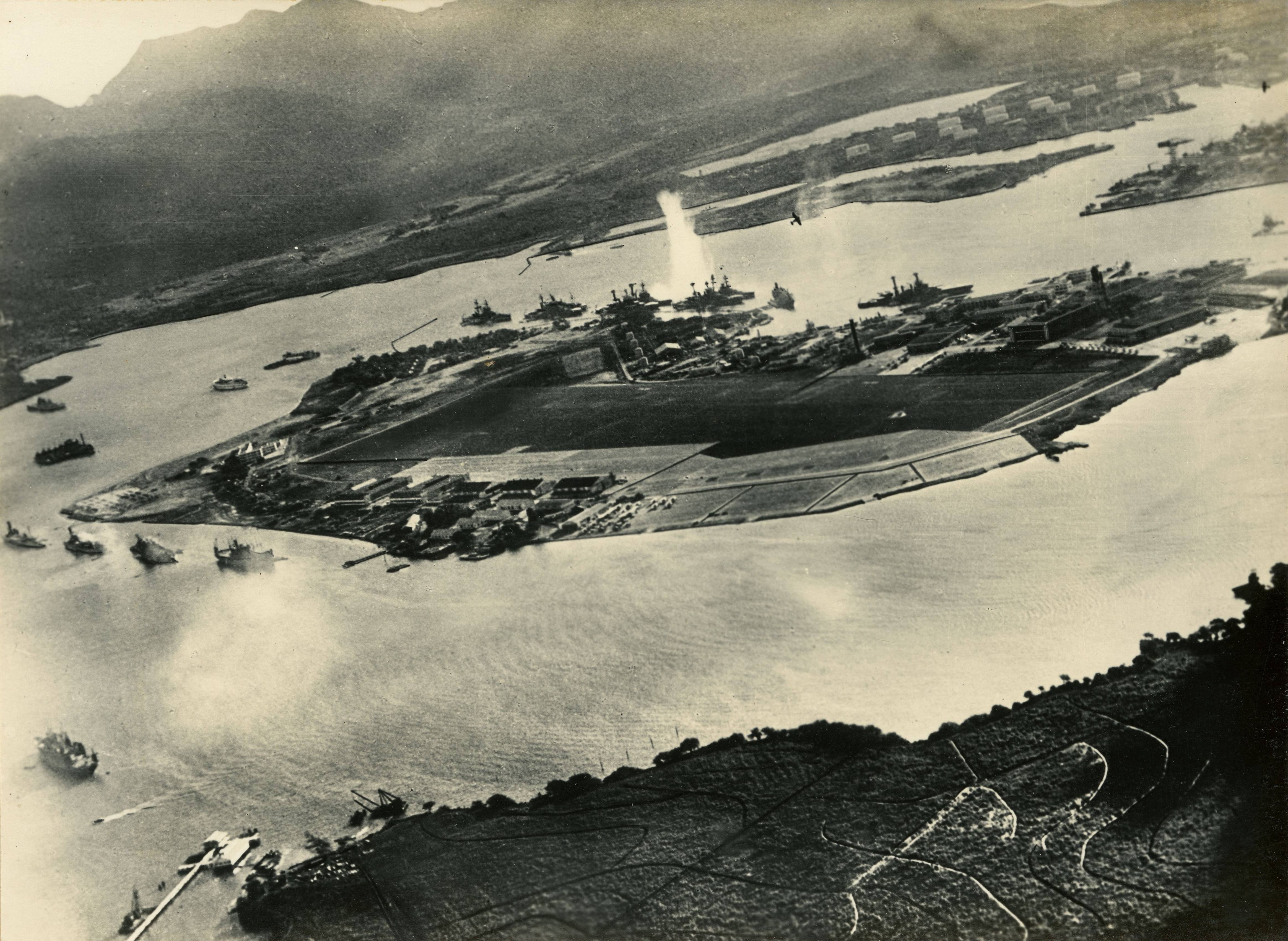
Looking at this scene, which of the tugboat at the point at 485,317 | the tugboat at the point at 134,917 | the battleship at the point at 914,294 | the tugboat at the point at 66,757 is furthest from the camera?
the tugboat at the point at 485,317

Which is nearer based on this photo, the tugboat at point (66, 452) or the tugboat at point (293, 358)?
the tugboat at point (66, 452)

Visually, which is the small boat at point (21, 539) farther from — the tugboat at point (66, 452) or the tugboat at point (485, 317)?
the tugboat at point (485, 317)

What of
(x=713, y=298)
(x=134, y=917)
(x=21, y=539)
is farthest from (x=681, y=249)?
(x=134, y=917)

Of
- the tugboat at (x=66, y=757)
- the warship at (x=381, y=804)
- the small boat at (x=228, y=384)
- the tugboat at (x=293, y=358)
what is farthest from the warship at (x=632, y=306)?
the tugboat at (x=66, y=757)

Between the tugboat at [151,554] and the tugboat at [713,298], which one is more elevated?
the tugboat at [713,298]

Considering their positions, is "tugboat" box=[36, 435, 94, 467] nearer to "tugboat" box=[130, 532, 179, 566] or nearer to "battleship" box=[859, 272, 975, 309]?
"tugboat" box=[130, 532, 179, 566]

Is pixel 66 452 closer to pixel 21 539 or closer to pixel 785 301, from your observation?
pixel 21 539
